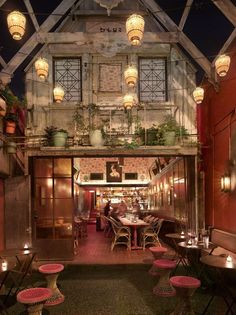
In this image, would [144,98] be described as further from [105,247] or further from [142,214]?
[142,214]

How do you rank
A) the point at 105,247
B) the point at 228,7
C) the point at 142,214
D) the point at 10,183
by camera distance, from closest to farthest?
the point at 228,7 → the point at 10,183 → the point at 105,247 → the point at 142,214

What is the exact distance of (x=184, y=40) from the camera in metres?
9.89

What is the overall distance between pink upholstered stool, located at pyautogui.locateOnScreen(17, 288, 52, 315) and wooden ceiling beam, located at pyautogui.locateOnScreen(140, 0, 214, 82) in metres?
6.25

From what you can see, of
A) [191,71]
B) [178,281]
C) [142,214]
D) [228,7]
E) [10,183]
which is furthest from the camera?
[142,214]

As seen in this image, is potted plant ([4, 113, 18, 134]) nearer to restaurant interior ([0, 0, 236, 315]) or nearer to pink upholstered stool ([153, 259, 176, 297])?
restaurant interior ([0, 0, 236, 315])

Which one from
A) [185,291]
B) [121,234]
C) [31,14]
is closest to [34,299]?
[185,291]

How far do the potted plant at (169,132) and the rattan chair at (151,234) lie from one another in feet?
11.9

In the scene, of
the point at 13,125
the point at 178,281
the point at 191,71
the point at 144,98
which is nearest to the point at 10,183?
the point at 13,125

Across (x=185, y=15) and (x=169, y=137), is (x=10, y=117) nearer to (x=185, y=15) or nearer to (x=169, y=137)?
(x=169, y=137)

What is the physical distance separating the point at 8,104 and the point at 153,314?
221 inches

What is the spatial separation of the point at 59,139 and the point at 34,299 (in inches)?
196

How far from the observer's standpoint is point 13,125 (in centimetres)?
882

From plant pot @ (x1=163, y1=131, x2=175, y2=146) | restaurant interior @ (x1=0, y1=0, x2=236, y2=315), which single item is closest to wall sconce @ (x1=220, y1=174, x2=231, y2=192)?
restaurant interior @ (x1=0, y1=0, x2=236, y2=315)

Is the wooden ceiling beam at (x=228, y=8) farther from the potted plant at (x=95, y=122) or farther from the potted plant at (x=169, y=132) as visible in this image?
the potted plant at (x=95, y=122)
